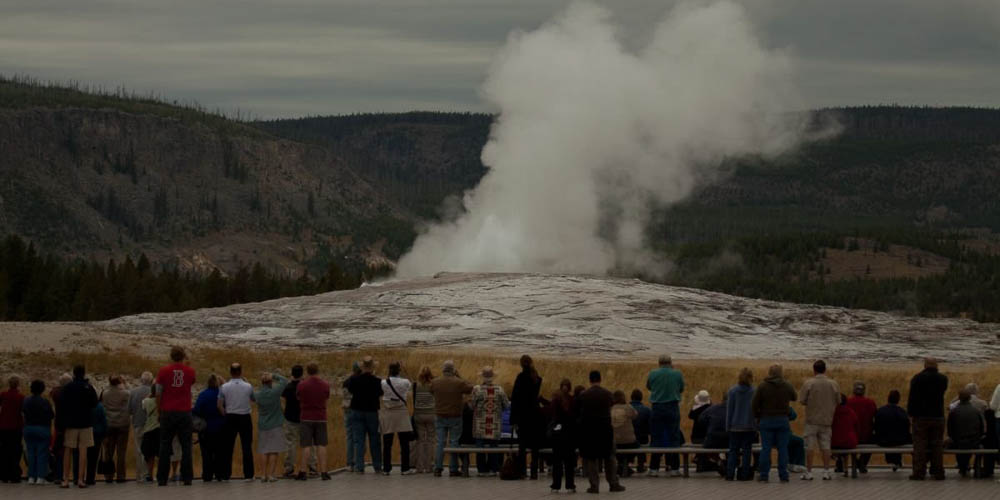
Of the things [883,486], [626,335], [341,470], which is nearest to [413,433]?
Answer: [341,470]

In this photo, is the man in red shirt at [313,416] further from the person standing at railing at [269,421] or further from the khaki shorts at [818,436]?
the khaki shorts at [818,436]

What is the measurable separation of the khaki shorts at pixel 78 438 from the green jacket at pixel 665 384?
7231mm

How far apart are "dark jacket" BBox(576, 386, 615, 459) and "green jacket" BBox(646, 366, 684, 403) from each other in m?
2.18

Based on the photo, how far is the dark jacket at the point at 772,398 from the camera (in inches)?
846

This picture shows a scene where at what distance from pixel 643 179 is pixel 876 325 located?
65295 millimetres

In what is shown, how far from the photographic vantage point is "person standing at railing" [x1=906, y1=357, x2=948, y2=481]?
2186 cm

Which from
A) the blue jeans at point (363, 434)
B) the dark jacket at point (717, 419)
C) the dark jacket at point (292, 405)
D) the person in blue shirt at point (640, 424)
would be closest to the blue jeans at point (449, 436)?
the blue jeans at point (363, 434)

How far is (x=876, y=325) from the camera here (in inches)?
2213

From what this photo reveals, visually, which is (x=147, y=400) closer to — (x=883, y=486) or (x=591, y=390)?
(x=591, y=390)

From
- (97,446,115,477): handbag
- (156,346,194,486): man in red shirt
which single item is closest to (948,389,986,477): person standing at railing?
(156,346,194,486): man in red shirt

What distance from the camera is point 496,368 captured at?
3944 cm

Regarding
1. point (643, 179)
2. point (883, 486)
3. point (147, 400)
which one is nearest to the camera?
point (883, 486)

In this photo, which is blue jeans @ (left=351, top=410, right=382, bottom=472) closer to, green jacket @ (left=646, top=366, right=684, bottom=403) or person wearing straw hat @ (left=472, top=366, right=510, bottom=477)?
person wearing straw hat @ (left=472, top=366, right=510, bottom=477)

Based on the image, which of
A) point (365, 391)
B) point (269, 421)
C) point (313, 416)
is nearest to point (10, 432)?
point (269, 421)
